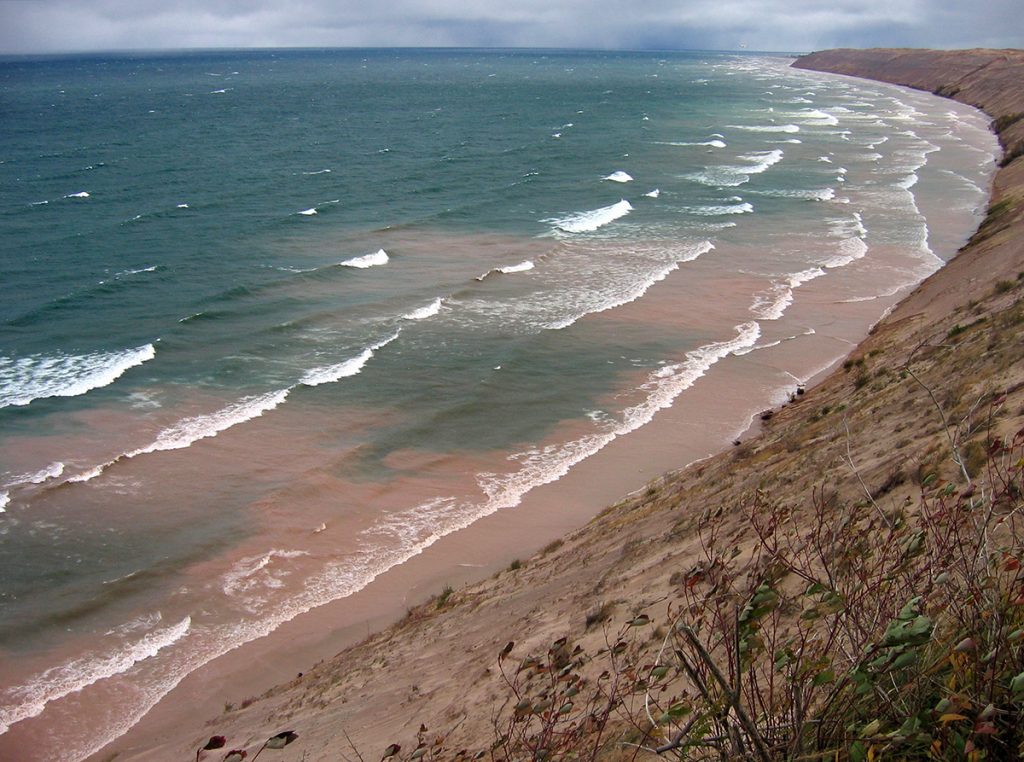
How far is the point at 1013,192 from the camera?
141 feet

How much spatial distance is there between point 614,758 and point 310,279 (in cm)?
3081

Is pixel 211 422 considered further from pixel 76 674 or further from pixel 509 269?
pixel 509 269

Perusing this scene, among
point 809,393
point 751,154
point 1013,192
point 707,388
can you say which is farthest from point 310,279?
point 751,154

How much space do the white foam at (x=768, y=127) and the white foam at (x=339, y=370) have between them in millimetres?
64565

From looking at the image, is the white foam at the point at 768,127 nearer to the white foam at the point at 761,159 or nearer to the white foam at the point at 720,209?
the white foam at the point at 761,159

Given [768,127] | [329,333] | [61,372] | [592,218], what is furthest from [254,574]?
[768,127]

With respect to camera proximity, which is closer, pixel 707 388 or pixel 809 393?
pixel 809 393

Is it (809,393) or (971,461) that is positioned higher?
(971,461)

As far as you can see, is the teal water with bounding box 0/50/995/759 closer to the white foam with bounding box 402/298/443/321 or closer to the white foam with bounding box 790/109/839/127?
the white foam with bounding box 402/298/443/321

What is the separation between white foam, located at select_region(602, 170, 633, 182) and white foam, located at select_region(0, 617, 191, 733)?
4526 centimetres

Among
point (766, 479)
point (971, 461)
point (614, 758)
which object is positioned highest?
point (971, 461)

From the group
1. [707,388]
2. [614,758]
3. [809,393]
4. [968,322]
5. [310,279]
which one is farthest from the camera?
[310,279]

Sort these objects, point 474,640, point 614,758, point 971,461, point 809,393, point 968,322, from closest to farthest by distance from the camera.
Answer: point 614,758 < point 971,461 < point 474,640 < point 968,322 < point 809,393

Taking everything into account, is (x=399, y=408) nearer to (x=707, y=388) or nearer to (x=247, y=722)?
(x=707, y=388)
